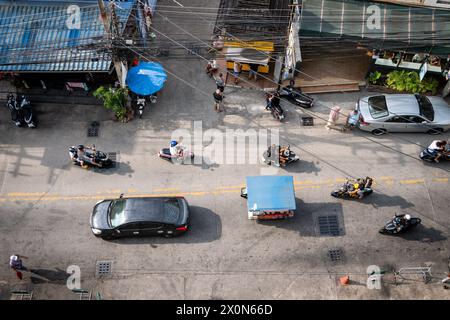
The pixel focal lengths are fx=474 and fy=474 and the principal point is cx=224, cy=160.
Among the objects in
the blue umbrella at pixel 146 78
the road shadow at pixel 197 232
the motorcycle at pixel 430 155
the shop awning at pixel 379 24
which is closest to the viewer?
the road shadow at pixel 197 232

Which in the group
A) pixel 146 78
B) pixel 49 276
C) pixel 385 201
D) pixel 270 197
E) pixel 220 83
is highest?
pixel 146 78

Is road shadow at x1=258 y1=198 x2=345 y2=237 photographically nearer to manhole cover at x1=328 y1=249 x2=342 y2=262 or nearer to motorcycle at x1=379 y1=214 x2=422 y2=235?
manhole cover at x1=328 y1=249 x2=342 y2=262

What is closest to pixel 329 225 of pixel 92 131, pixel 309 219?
pixel 309 219

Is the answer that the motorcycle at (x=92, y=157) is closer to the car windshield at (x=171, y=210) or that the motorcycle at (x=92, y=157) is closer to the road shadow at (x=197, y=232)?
the road shadow at (x=197, y=232)

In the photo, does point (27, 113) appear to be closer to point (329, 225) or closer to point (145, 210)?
point (145, 210)

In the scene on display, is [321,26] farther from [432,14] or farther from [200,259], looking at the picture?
[200,259]

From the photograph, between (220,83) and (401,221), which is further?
(220,83)

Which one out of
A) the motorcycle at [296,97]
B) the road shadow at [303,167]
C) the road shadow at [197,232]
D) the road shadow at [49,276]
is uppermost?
the motorcycle at [296,97]

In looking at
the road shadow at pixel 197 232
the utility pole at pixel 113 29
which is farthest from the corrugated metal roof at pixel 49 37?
the road shadow at pixel 197 232
